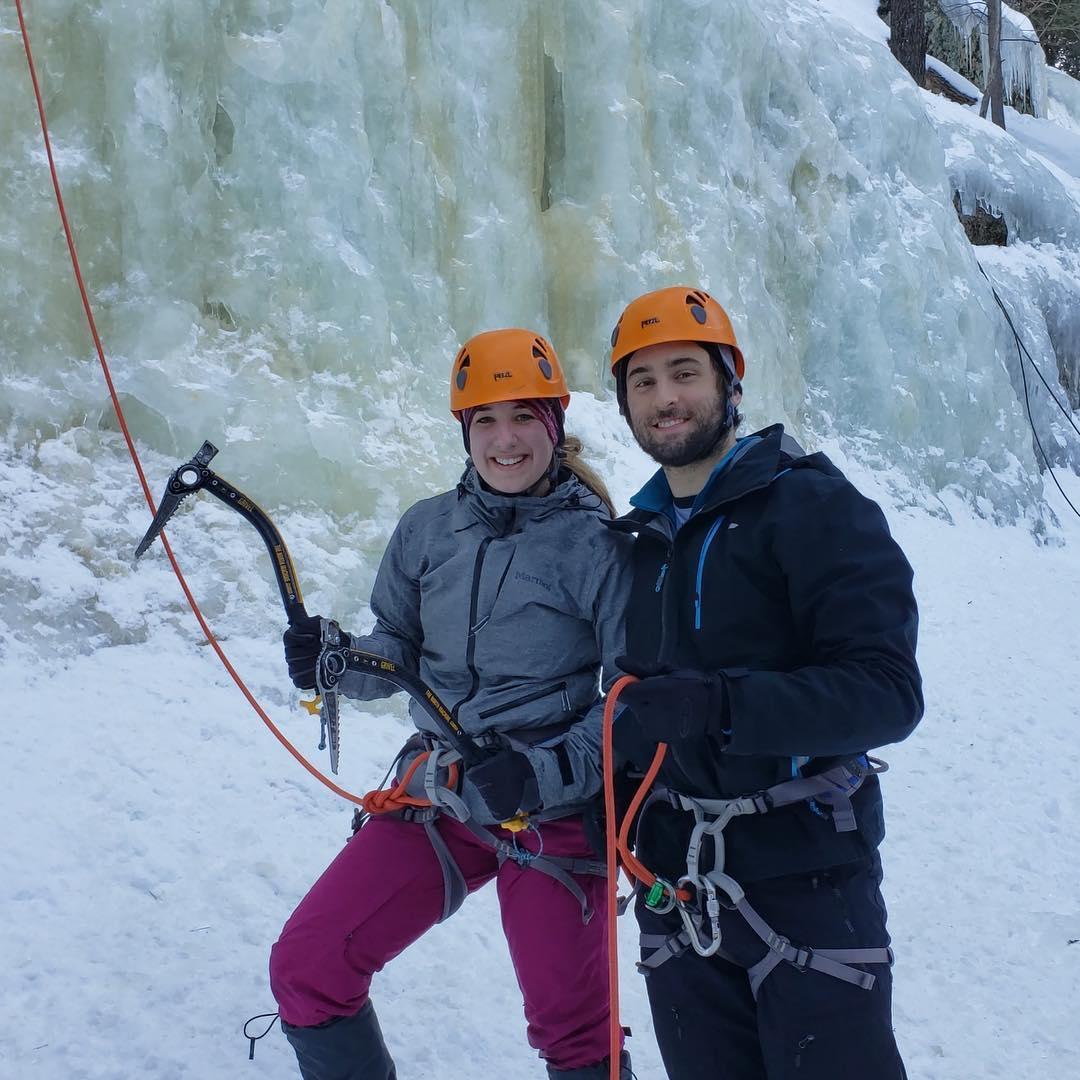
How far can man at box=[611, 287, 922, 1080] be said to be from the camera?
1.84 m

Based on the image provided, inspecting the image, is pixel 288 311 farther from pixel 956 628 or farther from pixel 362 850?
pixel 956 628

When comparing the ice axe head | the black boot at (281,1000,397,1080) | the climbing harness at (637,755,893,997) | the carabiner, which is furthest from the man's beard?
the black boot at (281,1000,397,1080)

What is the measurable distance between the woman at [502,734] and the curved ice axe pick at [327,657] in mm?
49

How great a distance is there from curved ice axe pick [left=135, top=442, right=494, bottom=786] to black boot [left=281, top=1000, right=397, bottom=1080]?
1.92 ft

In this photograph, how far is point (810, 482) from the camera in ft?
6.73

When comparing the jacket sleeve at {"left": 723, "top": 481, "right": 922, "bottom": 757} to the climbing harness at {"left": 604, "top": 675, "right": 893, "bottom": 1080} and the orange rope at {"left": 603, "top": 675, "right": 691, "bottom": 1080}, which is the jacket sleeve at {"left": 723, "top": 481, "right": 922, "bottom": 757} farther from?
the orange rope at {"left": 603, "top": 675, "right": 691, "bottom": 1080}

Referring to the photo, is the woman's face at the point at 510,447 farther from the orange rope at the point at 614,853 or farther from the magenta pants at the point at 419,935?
the magenta pants at the point at 419,935

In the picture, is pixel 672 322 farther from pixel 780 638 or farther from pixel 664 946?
pixel 664 946

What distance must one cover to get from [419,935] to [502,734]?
514 millimetres

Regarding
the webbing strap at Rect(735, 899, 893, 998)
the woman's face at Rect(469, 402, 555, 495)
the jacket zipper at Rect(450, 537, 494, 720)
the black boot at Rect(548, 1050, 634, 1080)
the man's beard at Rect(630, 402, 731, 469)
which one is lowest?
the black boot at Rect(548, 1050, 634, 1080)

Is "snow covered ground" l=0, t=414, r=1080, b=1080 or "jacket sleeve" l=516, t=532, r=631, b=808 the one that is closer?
"jacket sleeve" l=516, t=532, r=631, b=808

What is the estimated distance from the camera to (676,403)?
2.25m

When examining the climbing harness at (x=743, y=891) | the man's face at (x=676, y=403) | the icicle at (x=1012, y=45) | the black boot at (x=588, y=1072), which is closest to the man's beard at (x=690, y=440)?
the man's face at (x=676, y=403)

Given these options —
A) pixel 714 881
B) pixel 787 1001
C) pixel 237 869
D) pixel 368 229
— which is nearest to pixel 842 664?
pixel 714 881
